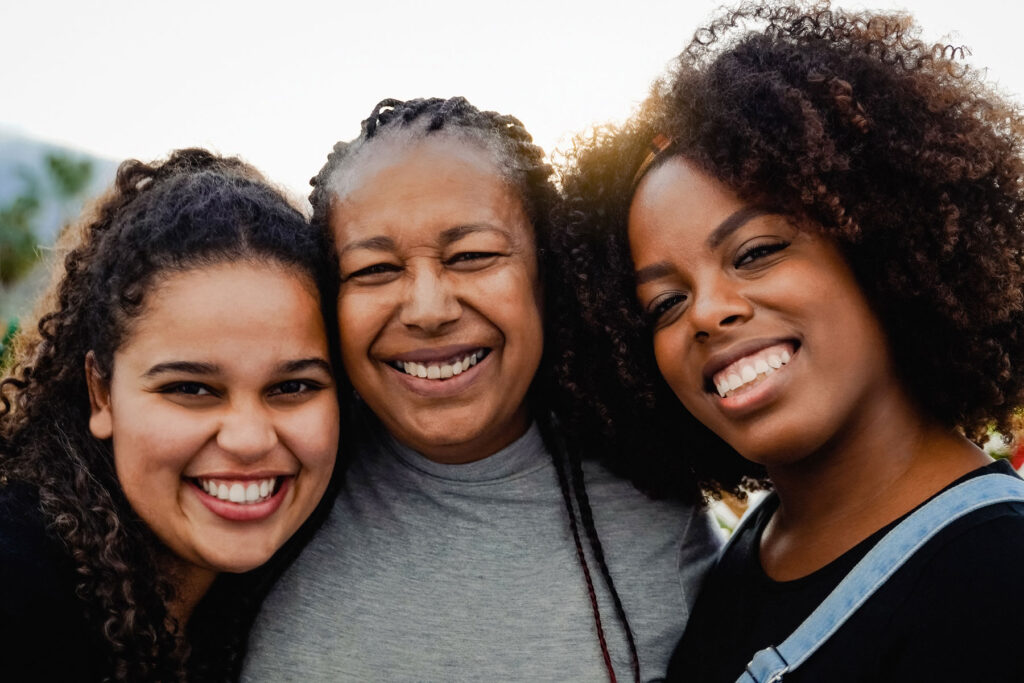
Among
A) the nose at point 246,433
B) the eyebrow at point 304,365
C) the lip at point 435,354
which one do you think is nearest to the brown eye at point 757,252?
the lip at point 435,354

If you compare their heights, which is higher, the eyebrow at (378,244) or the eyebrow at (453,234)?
the eyebrow at (378,244)

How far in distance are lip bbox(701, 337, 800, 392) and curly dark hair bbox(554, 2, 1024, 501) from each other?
0.82 feet

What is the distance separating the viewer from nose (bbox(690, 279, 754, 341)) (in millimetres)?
1833

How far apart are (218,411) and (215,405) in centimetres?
2

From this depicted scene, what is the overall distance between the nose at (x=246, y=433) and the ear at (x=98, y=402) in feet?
1.01

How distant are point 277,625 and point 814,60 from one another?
189 cm

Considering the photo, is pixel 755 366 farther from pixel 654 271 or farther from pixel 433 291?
pixel 433 291

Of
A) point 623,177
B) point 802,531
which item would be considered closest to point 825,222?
point 623,177

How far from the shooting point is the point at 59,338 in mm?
2117

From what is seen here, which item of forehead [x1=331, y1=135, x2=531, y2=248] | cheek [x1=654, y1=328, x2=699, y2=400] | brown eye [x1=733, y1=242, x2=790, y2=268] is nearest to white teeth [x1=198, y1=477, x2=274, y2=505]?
forehead [x1=331, y1=135, x2=531, y2=248]

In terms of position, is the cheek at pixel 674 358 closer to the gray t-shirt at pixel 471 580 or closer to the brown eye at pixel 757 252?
the brown eye at pixel 757 252

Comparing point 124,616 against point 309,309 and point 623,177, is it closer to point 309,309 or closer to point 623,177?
point 309,309

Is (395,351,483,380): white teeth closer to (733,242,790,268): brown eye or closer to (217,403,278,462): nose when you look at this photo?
(217,403,278,462): nose

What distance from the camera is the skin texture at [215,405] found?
1.88 metres
